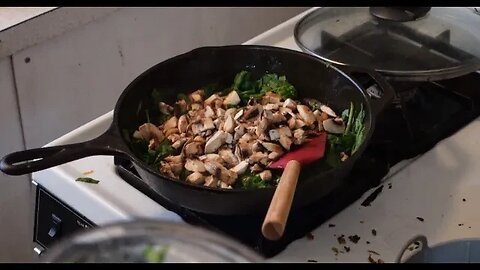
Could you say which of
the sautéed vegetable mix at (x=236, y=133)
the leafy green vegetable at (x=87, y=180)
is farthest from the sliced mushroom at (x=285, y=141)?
the leafy green vegetable at (x=87, y=180)

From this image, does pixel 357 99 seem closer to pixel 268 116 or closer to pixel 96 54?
pixel 268 116

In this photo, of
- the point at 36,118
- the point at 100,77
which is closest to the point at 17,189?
the point at 36,118

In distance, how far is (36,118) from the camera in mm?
1314

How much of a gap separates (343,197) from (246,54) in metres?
0.24

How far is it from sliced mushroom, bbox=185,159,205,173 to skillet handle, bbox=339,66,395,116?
20 centimetres

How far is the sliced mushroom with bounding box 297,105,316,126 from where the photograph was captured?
903 mm

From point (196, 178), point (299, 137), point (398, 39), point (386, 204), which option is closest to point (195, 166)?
point (196, 178)

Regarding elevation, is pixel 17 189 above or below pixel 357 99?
below

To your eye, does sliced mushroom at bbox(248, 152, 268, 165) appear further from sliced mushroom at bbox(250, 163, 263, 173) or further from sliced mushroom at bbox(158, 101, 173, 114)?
sliced mushroom at bbox(158, 101, 173, 114)

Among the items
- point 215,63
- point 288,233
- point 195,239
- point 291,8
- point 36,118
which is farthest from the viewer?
point 291,8

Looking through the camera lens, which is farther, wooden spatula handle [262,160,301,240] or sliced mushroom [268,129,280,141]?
sliced mushroom [268,129,280,141]

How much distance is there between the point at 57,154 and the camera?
76 cm

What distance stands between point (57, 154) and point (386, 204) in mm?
374

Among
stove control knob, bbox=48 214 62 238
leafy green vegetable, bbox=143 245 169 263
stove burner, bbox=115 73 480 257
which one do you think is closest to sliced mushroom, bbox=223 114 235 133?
stove burner, bbox=115 73 480 257
